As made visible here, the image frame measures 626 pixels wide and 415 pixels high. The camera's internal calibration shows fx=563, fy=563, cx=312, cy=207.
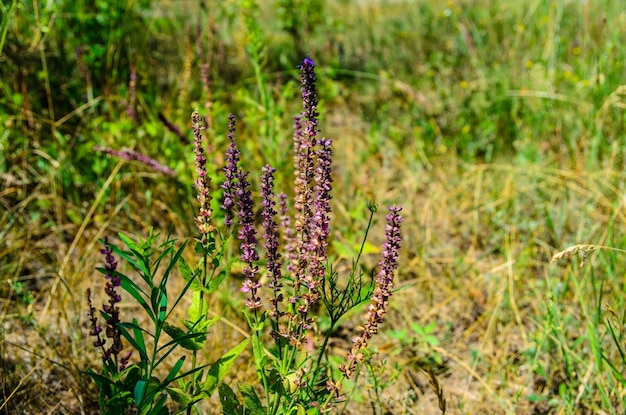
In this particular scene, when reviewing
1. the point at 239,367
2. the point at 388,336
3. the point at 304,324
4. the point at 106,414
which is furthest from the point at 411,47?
the point at 106,414

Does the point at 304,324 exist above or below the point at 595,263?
above

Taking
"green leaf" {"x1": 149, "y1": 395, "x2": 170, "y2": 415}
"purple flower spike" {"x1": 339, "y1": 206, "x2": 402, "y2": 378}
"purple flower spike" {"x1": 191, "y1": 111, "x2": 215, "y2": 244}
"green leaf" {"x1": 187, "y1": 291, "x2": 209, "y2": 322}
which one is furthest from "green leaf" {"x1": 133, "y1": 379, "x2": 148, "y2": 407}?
"purple flower spike" {"x1": 339, "y1": 206, "x2": 402, "y2": 378}

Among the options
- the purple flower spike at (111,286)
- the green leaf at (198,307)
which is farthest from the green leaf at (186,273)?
the purple flower spike at (111,286)

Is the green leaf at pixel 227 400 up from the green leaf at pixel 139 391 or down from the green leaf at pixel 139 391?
down

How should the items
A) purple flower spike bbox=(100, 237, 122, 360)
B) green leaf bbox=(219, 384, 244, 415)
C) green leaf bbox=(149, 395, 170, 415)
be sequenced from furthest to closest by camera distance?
green leaf bbox=(219, 384, 244, 415) < green leaf bbox=(149, 395, 170, 415) < purple flower spike bbox=(100, 237, 122, 360)

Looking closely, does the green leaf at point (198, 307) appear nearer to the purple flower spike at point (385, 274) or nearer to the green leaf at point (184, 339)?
the green leaf at point (184, 339)

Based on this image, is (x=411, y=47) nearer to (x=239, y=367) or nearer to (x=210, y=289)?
(x=239, y=367)

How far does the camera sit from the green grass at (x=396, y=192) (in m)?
2.07

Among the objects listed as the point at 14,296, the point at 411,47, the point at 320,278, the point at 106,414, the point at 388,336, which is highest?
the point at 411,47

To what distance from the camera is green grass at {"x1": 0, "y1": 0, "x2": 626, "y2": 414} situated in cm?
207

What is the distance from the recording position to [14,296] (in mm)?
2312

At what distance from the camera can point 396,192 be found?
324 cm

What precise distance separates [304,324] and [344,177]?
78.7 inches

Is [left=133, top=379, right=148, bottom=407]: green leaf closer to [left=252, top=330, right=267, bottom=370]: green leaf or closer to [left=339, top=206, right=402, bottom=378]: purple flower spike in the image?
[left=252, top=330, right=267, bottom=370]: green leaf
